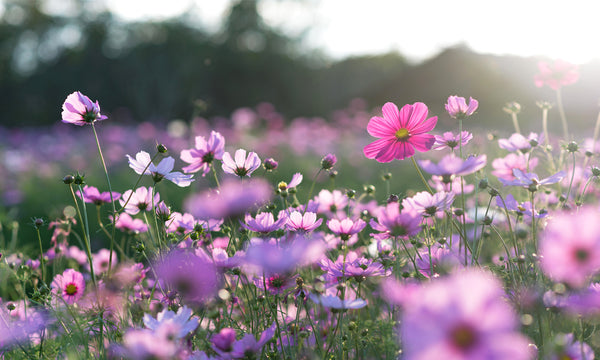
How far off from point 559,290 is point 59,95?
47.1ft

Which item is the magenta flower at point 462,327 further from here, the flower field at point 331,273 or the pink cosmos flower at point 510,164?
the pink cosmos flower at point 510,164

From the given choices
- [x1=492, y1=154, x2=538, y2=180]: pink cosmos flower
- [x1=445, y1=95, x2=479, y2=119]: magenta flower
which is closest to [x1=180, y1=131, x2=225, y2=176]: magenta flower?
[x1=445, y1=95, x2=479, y2=119]: magenta flower

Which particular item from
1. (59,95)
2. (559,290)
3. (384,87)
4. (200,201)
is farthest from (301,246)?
(59,95)

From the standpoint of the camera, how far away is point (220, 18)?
14.2m

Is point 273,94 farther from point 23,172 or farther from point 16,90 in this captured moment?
point 23,172

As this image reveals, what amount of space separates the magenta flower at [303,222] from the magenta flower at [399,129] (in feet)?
0.65

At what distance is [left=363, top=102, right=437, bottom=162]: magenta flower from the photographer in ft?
3.46

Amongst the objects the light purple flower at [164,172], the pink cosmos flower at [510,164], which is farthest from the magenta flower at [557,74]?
the light purple flower at [164,172]

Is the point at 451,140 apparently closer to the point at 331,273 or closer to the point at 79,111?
the point at 331,273

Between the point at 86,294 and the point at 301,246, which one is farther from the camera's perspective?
the point at 86,294

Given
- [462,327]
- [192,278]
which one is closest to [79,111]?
[192,278]

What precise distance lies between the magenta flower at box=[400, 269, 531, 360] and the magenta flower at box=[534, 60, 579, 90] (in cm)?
170

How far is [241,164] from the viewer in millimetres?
1124

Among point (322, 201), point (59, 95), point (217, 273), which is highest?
point (59, 95)
